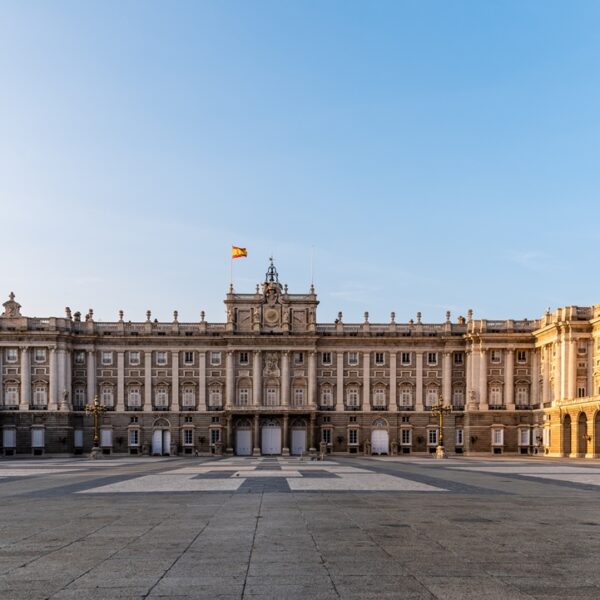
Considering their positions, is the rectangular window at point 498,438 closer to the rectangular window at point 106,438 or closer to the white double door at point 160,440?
the white double door at point 160,440

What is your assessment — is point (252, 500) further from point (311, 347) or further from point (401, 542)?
point (311, 347)

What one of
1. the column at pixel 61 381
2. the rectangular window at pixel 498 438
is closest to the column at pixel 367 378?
the rectangular window at pixel 498 438

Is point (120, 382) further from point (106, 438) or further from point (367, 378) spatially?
point (367, 378)

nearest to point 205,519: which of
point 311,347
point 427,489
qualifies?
point 427,489

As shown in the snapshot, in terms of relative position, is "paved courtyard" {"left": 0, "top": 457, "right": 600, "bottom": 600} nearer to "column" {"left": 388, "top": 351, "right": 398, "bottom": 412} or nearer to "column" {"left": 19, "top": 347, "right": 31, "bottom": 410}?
"column" {"left": 388, "top": 351, "right": 398, "bottom": 412}

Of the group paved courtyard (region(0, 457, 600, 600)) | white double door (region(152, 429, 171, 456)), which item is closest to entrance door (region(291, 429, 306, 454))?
white double door (region(152, 429, 171, 456))

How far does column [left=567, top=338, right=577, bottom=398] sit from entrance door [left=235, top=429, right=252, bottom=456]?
39.5 metres

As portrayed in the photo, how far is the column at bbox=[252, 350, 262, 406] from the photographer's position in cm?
10550

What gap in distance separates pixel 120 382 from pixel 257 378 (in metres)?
17.9

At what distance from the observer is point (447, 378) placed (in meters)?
106

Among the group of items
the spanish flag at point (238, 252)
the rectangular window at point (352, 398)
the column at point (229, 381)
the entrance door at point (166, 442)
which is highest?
the spanish flag at point (238, 252)

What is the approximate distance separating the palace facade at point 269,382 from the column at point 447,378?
13 cm

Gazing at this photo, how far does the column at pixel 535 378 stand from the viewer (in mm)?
103188

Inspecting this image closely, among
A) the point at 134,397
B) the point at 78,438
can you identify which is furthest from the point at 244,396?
the point at 78,438
